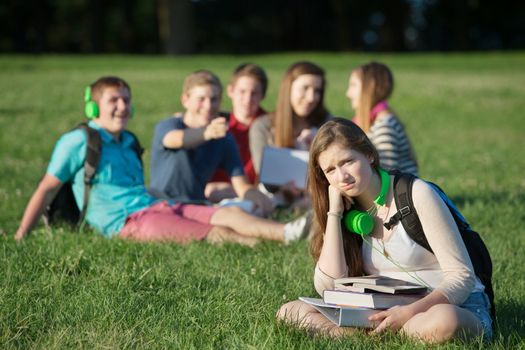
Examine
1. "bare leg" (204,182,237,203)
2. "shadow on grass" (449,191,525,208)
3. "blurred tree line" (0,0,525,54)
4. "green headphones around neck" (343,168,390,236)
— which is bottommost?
"shadow on grass" (449,191,525,208)

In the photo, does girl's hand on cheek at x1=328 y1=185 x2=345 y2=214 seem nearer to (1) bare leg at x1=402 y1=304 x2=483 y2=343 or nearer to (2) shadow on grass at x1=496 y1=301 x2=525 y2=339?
(1) bare leg at x1=402 y1=304 x2=483 y2=343

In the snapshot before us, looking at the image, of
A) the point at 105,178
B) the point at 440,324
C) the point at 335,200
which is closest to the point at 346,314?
the point at 440,324

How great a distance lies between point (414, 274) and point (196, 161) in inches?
136

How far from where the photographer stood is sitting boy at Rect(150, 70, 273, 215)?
724 centimetres

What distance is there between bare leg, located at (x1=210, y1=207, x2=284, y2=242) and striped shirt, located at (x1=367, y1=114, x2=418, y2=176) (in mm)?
1433

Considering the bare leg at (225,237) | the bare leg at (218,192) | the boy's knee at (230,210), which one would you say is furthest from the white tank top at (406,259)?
the bare leg at (218,192)

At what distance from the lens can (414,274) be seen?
13.9 ft

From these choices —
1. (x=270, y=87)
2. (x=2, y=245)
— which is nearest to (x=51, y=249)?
(x=2, y=245)

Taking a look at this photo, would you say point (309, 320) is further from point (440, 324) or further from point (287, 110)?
point (287, 110)

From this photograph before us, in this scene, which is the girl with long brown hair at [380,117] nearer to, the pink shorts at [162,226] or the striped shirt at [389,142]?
the striped shirt at [389,142]

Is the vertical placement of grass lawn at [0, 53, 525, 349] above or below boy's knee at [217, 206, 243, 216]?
below

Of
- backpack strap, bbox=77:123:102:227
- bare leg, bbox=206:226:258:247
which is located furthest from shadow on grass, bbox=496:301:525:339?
backpack strap, bbox=77:123:102:227

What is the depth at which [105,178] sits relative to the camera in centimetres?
665

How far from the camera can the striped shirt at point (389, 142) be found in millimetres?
7660
